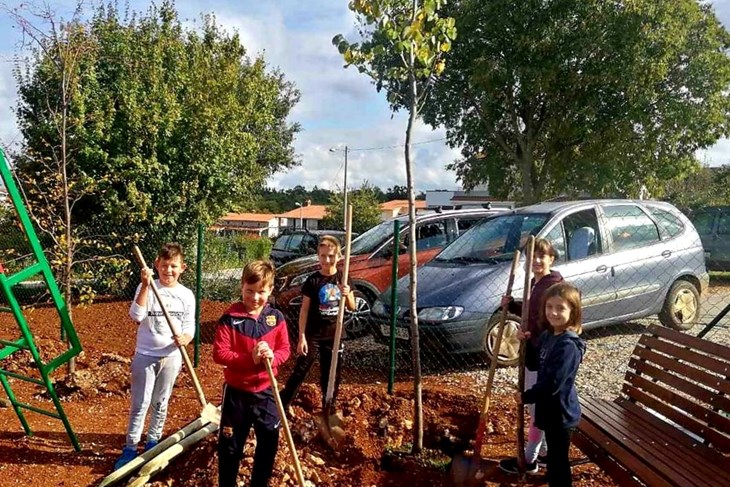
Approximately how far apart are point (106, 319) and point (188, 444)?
655 cm

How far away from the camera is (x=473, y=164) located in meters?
22.4

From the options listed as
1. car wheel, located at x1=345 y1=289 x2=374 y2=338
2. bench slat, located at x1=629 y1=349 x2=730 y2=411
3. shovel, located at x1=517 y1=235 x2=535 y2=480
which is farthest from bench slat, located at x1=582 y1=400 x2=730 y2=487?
car wheel, located at x1=345 y1=289 x2=374 y2=338

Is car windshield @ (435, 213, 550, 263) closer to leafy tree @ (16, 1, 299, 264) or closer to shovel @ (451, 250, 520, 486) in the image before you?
shovel @ (451, 250, 520, 486)

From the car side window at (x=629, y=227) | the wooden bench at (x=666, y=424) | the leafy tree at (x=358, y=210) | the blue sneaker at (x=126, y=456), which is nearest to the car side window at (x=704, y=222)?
the car side window at (x=629, y=227)

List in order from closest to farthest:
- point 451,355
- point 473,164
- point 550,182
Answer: point 451,355 → point 550,182 → point 473,164

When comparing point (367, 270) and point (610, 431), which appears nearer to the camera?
point (610, 431)

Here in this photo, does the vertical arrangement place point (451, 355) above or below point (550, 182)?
below

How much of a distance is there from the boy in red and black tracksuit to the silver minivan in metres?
3.06

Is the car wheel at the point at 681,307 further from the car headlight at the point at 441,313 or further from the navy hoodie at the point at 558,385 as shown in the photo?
the navy hoodie at the point at 558,385

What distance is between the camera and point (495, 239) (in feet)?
23.2

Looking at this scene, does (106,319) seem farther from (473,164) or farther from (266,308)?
(473,164)

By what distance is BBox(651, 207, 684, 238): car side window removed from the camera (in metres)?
7.43

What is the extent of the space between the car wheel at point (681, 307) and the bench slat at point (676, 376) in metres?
3.78

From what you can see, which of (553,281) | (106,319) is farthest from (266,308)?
(106,319)
